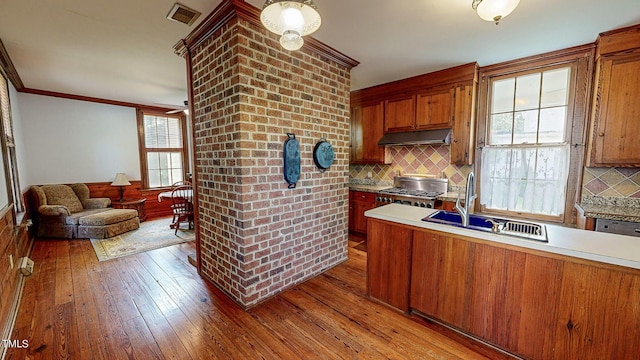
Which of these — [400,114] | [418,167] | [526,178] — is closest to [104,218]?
[400,114]

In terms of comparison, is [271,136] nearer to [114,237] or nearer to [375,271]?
[375,271]

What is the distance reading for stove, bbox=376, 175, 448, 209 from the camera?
129 inches

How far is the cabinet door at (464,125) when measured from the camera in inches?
122

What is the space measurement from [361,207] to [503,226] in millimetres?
2374

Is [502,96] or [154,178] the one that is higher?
[502,96]

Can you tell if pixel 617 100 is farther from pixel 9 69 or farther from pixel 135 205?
pixel 135 205

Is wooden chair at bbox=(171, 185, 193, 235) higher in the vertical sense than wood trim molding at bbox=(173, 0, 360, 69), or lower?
lower

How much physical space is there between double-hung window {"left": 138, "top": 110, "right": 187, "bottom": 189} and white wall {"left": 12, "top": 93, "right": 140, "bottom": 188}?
0.16 metres

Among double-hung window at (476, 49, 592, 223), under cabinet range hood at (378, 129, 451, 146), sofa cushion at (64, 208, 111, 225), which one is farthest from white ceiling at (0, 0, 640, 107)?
sofa cushion at (64, 208, 111, 225)

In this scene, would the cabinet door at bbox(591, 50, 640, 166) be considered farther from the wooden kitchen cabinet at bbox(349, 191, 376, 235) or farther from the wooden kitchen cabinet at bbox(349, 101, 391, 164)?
the wooden kitchen cabinet at bbox(349, 191, 376, 235)

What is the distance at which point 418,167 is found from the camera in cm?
387

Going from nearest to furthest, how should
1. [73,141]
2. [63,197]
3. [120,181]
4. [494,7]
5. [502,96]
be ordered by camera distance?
[494,7] → [502,96] → [63,197] → [73,141] → [120,181]

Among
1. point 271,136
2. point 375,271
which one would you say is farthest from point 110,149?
point 375,271

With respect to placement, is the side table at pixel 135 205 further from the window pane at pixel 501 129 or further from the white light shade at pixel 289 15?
the window pane at pixel 501 129
